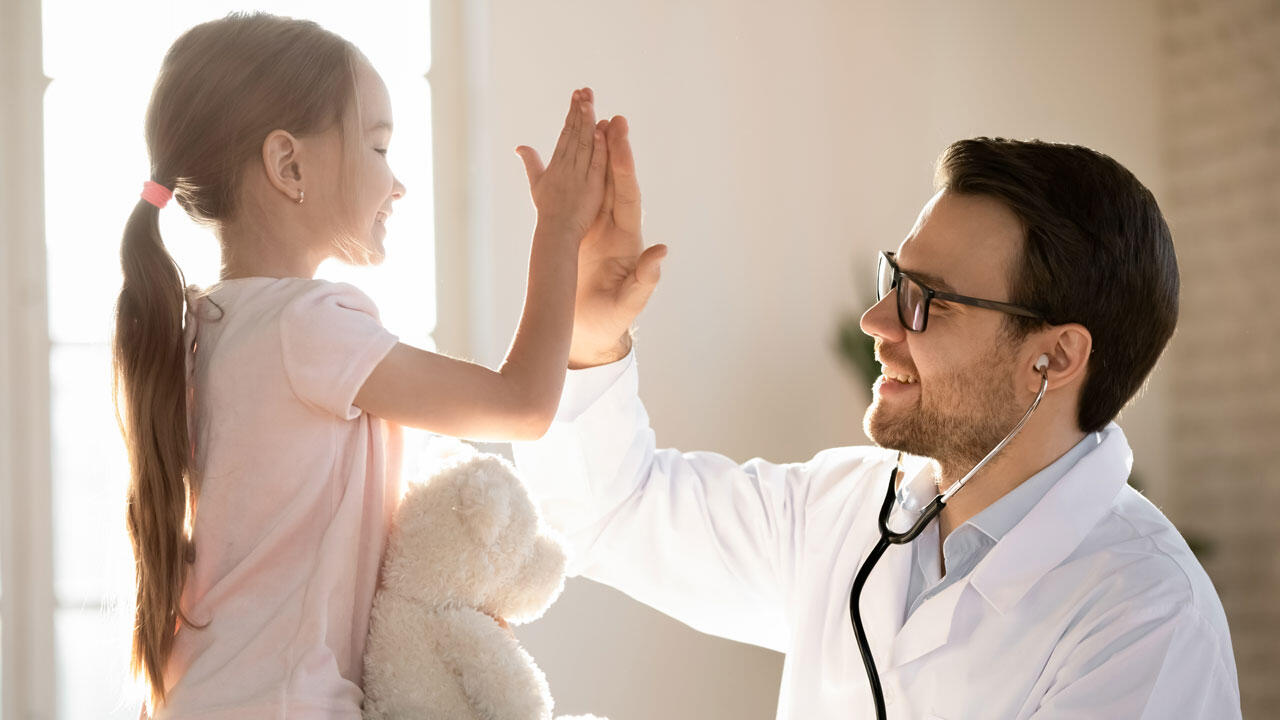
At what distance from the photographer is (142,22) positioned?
2.60 meters

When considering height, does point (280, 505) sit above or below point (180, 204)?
below

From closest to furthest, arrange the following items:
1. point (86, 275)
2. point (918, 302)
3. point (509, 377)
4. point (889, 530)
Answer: point (509, 377), point (889, 530), point (918, 302), point (86, 275)

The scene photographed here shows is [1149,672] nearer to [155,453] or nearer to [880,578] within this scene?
[880,578]

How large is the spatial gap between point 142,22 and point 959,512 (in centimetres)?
207

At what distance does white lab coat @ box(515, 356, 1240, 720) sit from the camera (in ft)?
4.67

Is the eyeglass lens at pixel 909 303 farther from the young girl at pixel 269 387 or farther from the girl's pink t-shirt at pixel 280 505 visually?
the girl's pink t-shirt at pixel 280 505

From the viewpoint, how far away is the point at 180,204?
117cm

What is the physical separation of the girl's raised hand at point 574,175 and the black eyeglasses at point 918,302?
0.53 m

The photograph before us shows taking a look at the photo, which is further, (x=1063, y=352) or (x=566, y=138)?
(x=1063, y=352)

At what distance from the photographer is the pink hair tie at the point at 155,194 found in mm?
1119

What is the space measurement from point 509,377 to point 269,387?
22 cm

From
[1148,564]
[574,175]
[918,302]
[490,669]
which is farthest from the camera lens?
[918,302]

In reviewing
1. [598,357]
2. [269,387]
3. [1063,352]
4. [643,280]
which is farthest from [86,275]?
[1063,352]

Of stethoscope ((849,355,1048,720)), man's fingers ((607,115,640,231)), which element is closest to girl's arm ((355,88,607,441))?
man's fingers ((607,115,640,231))
